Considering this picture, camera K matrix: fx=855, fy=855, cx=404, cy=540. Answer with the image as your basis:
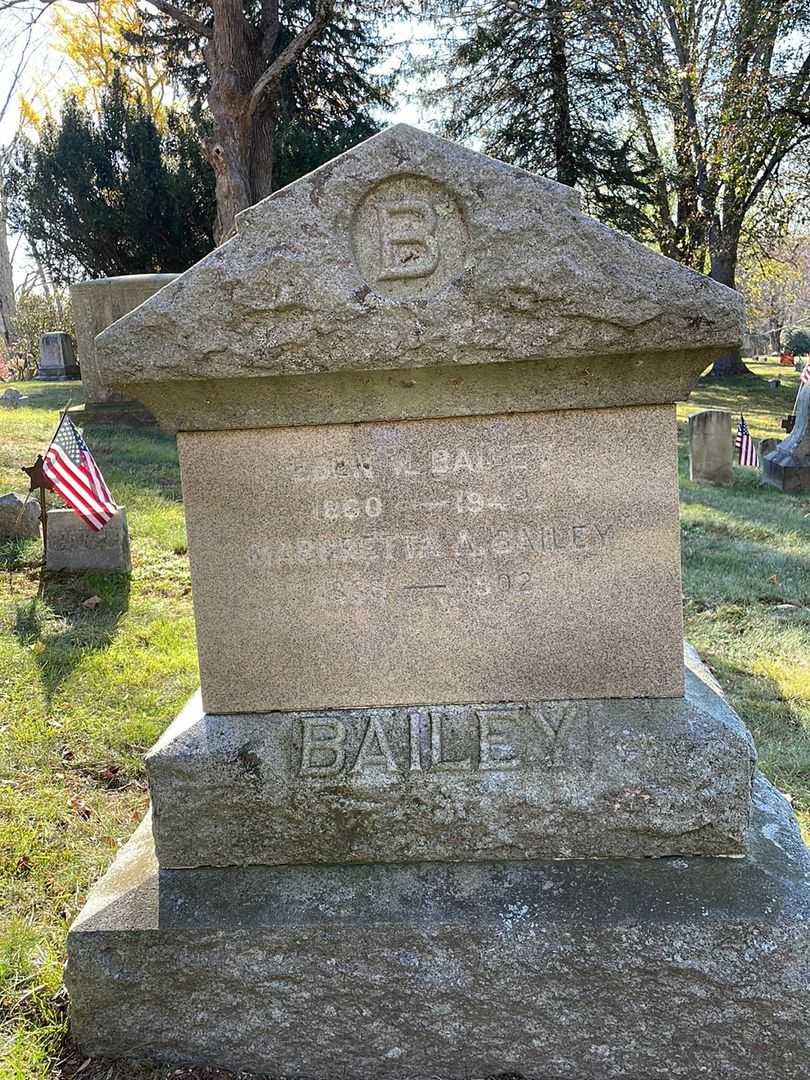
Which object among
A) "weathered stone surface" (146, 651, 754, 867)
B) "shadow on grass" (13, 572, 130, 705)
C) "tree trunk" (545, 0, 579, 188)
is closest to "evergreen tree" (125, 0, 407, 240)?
"tree trunk" (545, 0, 579, 188)

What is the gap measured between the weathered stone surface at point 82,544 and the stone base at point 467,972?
414cm

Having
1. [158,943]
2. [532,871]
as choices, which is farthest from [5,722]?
[532,871]

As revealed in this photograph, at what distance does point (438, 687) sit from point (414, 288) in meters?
1.09

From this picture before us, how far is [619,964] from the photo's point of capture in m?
2.08

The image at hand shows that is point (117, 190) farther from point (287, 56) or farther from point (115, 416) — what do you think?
point (115, 416)

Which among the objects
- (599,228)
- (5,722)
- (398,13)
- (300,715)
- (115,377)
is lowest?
(5,722)

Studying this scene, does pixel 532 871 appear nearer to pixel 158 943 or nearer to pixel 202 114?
pixel 158 943

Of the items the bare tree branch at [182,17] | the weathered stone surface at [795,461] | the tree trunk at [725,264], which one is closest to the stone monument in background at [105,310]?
the bare tree branch at [182,17]

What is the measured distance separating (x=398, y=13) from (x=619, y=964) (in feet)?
56.8

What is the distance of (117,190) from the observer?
17781 mm

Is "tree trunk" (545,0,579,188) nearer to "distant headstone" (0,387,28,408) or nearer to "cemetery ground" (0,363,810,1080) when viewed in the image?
"distant headstone" (0,387,28,408)

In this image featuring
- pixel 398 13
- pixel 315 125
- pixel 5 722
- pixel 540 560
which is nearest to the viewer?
pixel 540 560

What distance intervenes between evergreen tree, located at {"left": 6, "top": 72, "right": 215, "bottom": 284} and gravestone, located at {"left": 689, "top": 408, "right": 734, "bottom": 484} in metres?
10.9

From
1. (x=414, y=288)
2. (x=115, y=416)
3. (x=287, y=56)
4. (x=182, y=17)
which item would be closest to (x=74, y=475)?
(x=414, y=288)
